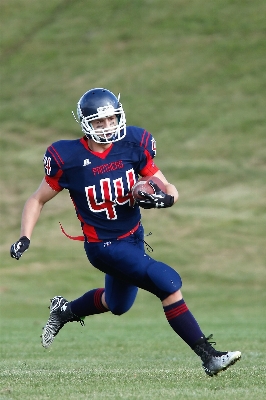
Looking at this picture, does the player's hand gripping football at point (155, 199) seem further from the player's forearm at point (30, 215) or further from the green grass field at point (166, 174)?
the green grass field at point (166, 174)

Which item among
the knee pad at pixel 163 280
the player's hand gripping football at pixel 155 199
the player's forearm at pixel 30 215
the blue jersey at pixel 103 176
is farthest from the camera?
the player's forearm at pixel 30 215

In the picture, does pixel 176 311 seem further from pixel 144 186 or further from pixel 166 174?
pixel 166 174

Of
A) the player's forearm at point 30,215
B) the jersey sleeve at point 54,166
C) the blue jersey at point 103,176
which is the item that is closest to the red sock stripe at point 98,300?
the blue jersey at point 103,176

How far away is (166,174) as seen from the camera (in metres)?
30.7

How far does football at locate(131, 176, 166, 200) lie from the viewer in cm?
596

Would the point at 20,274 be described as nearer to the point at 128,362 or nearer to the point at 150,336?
the point at 150,336

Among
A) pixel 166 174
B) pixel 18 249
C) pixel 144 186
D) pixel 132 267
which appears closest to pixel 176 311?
pixel 132 267

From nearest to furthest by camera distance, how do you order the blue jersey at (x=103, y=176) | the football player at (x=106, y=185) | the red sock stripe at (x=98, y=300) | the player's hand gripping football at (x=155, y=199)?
the player's hand gripping football at (x=155, y=199) < the football player at (x=106, y=185) < the blue jersey at (x=103, y=176) < the red sock stripe at (x=98, y=300)

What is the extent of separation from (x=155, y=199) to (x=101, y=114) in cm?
73

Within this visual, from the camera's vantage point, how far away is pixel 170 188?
6.24 metres

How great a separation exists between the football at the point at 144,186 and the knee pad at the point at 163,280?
0.51 meters

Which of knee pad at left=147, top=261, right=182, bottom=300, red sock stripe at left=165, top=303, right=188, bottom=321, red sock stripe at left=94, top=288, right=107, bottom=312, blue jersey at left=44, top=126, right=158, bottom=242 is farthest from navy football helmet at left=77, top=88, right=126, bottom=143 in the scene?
red sock stripe at left=94, top=288, right=107, bottom=312

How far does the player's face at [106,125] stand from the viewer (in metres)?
6.11

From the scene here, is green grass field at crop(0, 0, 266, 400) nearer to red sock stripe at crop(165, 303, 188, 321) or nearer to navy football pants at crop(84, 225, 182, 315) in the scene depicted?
red sock stripe at crop(165, 303, 188, 321)
